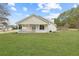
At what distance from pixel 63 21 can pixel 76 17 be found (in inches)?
5.3

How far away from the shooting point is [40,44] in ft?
7.94

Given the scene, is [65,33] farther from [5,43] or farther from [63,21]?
[5,43]

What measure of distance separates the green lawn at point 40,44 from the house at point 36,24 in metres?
0.06

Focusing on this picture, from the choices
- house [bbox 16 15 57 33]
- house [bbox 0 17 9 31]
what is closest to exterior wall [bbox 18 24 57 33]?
house [bbox 16 15 57 33]

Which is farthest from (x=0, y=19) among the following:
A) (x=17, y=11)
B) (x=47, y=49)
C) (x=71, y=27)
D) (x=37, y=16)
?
(x=71, y=27)

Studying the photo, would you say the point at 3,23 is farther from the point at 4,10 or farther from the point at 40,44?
the point at 40,44

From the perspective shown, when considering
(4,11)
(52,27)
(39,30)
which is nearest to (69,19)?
(52,27)

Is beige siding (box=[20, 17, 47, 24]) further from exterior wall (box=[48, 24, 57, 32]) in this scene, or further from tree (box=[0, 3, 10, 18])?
tree (box=[0, 3, 10, 18])

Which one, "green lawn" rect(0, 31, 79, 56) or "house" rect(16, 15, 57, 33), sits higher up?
"house" rect(16, 15, 57, 33)

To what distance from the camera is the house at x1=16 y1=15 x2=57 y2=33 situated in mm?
2443

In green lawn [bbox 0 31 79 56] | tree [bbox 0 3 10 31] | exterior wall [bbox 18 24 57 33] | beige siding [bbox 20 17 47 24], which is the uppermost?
tree [bbox 0 3 10 31]

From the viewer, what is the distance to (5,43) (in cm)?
244

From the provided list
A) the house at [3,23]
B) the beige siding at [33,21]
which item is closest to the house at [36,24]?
the beige siding at [33,21]

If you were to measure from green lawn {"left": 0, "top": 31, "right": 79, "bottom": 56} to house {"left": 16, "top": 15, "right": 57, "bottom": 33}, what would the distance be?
0.19 ft
